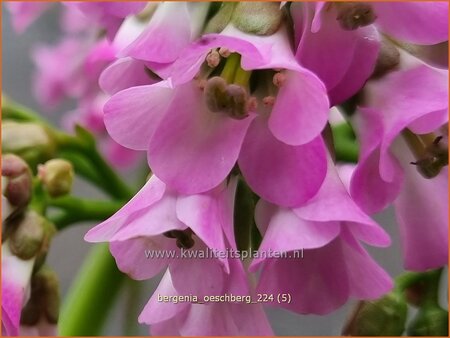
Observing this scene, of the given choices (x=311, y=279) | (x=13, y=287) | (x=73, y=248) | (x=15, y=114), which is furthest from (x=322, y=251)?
(x=73, y=248)

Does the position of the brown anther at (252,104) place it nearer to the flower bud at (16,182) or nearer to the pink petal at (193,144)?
the pink petal at (193,144)

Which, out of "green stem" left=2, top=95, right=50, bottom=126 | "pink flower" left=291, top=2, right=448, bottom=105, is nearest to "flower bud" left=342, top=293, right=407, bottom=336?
A: "pink flower" left=291, top=2, right=448, bottom=105

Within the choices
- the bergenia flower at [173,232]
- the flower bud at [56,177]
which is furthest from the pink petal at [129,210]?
the flower bud at [56,177]

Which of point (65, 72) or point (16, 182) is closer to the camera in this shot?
point (16, 182)

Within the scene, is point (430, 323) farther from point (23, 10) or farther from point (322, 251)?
point (23, 10)

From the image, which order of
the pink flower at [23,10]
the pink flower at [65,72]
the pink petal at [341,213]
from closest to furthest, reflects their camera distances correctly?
the pink petal at [341,213] < the pink flower at [23,10] < the pink flower at [65,72]

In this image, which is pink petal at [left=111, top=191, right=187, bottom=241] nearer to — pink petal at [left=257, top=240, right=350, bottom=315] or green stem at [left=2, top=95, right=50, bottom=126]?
pink petal at [left=257, top=240, right=350, bottom=315]

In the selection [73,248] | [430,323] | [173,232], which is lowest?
[73,248]
